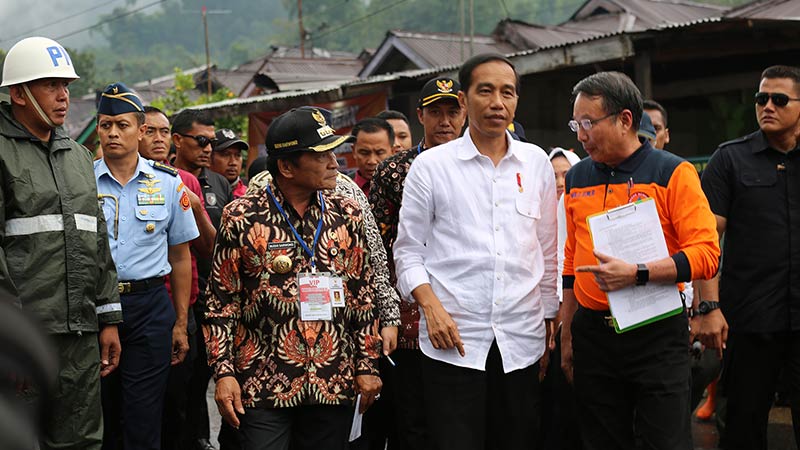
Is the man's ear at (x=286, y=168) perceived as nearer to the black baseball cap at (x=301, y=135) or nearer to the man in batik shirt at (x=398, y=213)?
the black baseball cap at (x=301, y=135)

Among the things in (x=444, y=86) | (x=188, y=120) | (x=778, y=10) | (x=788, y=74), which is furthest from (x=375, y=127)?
(x=778, y=10)

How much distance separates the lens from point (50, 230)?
13.6 ft

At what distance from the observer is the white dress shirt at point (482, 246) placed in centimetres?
390

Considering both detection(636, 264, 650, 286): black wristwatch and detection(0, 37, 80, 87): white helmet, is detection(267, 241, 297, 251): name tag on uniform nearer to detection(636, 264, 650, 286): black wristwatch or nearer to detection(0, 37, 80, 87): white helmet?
detection(0, 37, 80, 87): white helmet

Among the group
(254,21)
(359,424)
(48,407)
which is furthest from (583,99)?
(254,21)

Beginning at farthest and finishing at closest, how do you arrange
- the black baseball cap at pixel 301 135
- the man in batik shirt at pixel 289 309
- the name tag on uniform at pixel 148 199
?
the name tag on uniform at pixel 148 199 → the black baseball cap at pixel 301 135 → the man in batik shirt at pixel 289 309

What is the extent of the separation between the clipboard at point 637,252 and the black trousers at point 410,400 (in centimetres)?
147

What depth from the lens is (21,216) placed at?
13.4 feet

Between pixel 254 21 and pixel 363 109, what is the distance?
105 metres

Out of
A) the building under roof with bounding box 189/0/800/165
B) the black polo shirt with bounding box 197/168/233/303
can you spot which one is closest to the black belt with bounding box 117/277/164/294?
the black polo shirt with bounding box 197/168/233/303

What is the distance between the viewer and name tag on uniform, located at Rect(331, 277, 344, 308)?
390 cm

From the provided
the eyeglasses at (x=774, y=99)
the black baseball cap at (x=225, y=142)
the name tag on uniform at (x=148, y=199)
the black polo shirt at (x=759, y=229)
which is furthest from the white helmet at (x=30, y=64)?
the eyeglasses at (x=774, y=99)

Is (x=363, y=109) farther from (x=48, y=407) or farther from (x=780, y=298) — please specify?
(x=48, y=407)

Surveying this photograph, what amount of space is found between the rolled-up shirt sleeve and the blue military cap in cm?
191
